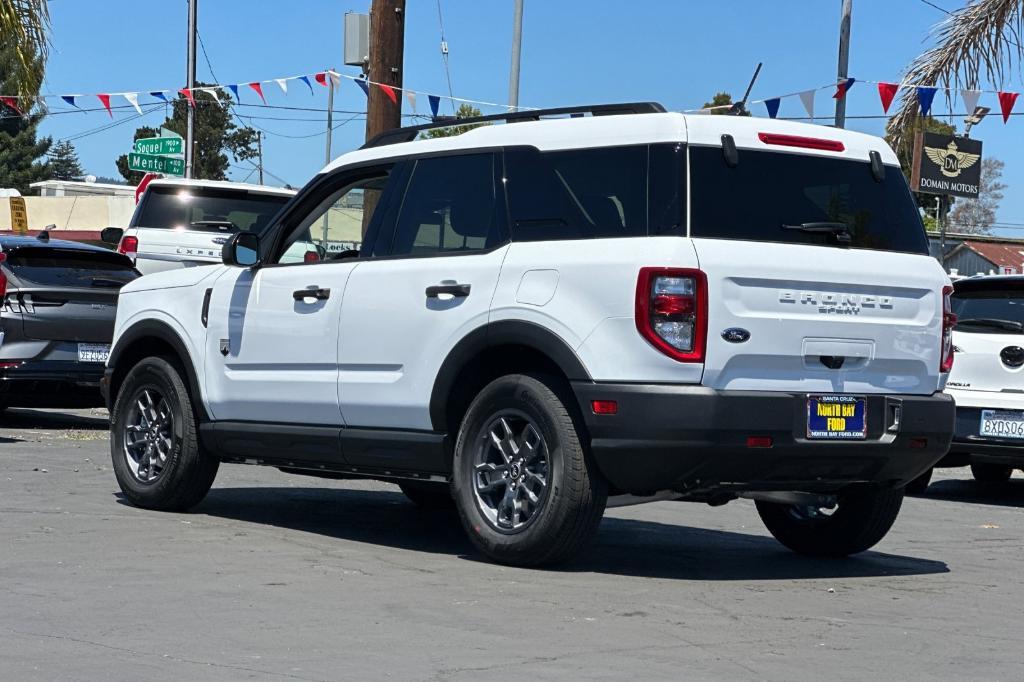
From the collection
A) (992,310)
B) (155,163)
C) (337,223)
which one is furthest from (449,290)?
(155,163)

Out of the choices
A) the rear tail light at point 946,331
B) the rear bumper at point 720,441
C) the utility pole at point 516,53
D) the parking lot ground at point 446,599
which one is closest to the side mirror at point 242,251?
the parking lot ground at point 446,599

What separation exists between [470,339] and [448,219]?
0.71m

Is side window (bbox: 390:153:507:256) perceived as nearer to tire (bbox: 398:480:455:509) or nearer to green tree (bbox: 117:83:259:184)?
tire (bbox: 398:480:455:509)

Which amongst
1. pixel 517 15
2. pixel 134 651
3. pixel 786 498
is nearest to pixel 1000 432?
pixel 786 498

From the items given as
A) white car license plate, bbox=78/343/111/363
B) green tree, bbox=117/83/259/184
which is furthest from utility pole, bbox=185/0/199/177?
green tree, bbox=117/83/259/184

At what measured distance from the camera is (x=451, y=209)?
26.0 feet

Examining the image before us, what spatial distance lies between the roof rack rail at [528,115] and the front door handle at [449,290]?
86cm

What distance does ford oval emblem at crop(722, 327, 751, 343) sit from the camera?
22.7 ft

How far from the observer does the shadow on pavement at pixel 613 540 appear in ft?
25.7

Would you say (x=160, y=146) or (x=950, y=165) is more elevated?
(x=950, y=165)

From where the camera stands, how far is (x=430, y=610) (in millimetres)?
6324

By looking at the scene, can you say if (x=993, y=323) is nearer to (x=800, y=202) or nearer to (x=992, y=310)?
(x=992, y=310)

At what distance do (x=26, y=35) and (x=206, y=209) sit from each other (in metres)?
3.30

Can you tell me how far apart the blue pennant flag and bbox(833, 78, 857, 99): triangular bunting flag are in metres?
2.59
